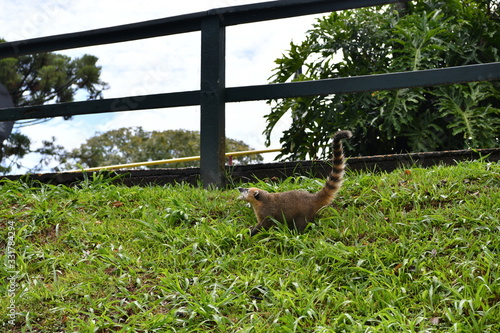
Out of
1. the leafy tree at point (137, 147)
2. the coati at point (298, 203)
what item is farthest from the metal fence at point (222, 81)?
the leafy tree at point (137, 147)

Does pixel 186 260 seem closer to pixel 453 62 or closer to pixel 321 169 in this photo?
pixel 321 169

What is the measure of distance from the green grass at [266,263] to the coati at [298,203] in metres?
0.10

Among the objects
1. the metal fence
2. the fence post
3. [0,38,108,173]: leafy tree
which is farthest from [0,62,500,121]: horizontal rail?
[0,38,108,173]: leafy tree

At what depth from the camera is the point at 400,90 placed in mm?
7672

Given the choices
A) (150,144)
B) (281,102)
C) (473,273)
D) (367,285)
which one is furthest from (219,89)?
(150,144)

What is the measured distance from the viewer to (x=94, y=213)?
15.5 feet

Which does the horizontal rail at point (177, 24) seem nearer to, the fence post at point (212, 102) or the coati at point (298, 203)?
the fence post at point (212, 102)

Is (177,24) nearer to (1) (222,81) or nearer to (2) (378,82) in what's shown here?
(1) (222,81)

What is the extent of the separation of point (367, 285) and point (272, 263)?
0.66 m

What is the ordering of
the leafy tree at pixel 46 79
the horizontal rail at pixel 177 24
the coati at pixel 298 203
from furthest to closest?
the leafy tree at pixel 46 79
the horizontal rail at pixel 177 24
the coati at pixel 298 203

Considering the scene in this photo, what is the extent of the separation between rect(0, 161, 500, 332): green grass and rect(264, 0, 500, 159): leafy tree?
294 centimetres

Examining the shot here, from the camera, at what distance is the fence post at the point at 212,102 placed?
524 cm

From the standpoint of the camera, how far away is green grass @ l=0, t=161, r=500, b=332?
3.19 metres

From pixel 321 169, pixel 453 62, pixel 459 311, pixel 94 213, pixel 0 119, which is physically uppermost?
pixel 453 62
